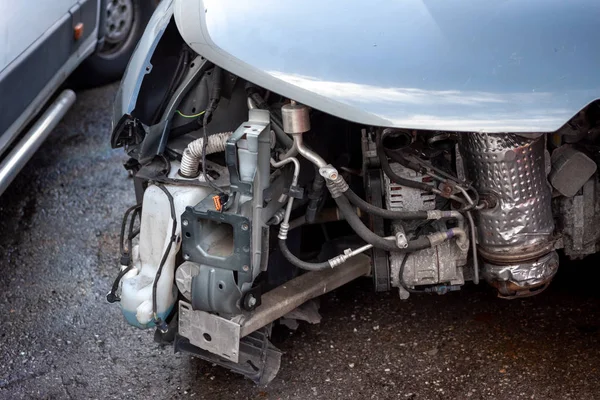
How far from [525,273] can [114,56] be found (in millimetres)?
3605

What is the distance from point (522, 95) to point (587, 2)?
0.35 metres

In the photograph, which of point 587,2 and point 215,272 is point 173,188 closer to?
point 215,272

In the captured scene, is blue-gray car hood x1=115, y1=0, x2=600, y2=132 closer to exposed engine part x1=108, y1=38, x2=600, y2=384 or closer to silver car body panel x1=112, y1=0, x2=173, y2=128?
exposed engine part x1=108, y1=38, x2=600, y2=384

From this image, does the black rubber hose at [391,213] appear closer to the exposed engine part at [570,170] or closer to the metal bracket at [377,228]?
the metal bracket at [377,228]

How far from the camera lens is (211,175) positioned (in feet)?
8.21

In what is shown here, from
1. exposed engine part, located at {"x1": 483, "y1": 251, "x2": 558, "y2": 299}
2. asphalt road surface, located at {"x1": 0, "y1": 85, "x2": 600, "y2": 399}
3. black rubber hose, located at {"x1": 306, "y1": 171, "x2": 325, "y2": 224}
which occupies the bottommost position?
asphalt road surface, located at {"x1": 0, "y1": 85, "x2": 600, "y2": 399}

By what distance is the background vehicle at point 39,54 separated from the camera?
3.41m

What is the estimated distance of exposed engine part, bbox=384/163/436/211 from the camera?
2551 millimetres

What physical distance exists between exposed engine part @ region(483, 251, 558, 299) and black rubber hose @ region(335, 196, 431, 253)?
0.24 metres

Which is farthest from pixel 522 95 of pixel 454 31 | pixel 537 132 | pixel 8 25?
pixel 8 25

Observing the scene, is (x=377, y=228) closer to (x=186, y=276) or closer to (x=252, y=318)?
(x=252, y=318)

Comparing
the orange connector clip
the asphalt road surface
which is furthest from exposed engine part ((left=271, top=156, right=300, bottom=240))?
the asphalt road surface

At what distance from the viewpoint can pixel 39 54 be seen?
3.71 m

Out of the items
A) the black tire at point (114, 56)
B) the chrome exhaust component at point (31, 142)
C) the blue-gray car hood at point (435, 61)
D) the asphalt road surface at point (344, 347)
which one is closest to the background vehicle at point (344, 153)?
the blue-gray car hood at point (435, 61)
